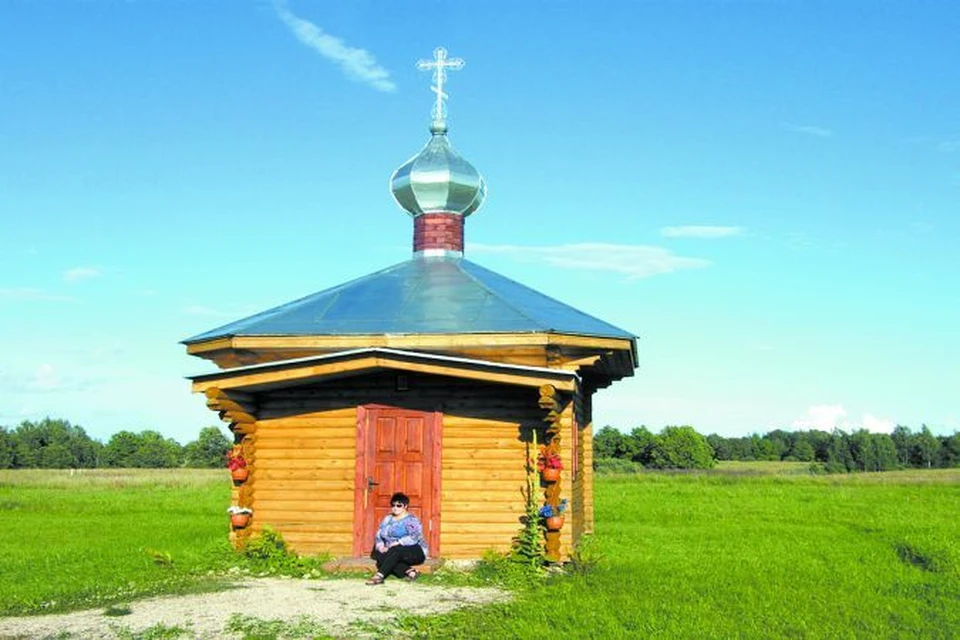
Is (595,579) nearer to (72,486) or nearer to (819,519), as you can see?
(819,519)

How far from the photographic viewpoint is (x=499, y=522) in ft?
39.6

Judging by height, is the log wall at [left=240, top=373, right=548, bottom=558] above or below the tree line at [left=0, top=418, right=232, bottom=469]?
below

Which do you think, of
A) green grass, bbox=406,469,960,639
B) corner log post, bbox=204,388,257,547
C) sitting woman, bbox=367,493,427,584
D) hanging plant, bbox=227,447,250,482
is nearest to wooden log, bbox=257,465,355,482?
corner log post, bbox=204,388,257,547

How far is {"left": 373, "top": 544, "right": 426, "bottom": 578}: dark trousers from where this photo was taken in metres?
10.8

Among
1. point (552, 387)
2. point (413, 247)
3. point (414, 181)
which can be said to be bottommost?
point (552, 387)

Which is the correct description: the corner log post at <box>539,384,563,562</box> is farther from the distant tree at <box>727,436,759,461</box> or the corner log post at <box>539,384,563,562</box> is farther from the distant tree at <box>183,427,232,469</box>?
the distant tree at <box>727,436,759,461</box>

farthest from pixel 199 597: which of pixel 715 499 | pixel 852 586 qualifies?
pixel 715 499

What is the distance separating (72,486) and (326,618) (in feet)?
103

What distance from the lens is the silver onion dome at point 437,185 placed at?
15.7 metres

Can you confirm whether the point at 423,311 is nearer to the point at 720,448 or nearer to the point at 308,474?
the point at 308,474

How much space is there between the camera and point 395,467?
12.3 meters

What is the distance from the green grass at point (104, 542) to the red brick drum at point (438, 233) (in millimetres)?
5478

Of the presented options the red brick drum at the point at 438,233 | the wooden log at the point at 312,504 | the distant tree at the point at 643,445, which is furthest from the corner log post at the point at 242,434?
the distant tree at the point at 643,445

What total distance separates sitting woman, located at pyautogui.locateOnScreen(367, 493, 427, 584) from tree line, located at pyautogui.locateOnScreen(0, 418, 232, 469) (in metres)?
73.5
